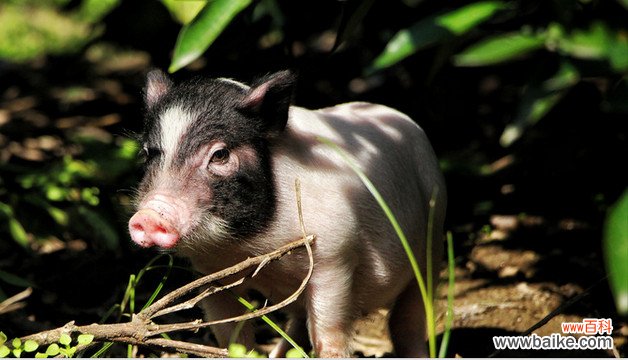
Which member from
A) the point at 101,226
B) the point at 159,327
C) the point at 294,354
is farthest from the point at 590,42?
the point at 101,226

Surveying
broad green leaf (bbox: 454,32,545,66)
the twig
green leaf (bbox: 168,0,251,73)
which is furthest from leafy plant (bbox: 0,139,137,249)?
broad green leaf (bbox: 454,32,545,66)

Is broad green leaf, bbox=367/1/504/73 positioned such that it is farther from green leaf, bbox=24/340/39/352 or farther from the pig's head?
green leaf, bbox=24/340/39/352

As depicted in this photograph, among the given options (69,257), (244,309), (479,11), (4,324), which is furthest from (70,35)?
(479,11)

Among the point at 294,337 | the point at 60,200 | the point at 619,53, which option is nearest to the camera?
the point at 619,53

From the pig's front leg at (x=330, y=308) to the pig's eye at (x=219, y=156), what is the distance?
0.51m

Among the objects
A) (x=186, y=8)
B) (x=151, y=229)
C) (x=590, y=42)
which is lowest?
(x=151, y=229)

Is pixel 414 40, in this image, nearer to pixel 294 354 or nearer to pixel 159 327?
pixel 294 354

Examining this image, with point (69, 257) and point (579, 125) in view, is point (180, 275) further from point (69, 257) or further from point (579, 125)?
point (579, 125)

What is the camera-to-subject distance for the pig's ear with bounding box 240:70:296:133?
3.39 m

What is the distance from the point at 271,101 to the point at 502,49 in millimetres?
857

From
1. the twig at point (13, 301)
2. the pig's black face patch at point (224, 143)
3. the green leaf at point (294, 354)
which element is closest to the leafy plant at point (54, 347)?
the twig at point (13, 301)

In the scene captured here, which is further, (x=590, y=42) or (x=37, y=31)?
(x=37, y=31)

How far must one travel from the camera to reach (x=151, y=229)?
10.1ft

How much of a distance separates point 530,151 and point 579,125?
2.09ft
